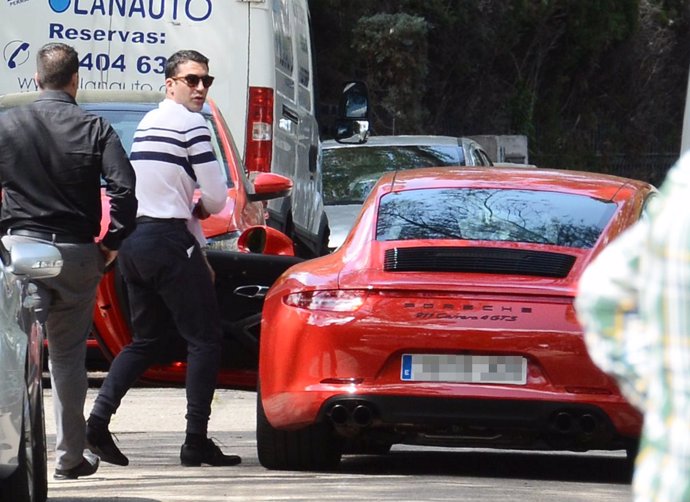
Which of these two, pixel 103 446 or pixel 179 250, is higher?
pixel 179 250

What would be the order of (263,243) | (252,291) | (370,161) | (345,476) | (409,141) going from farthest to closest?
(409,141)
(370,161)
(263,243)
(252,291)
(345,476)

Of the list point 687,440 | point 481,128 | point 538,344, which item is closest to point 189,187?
point 538,344

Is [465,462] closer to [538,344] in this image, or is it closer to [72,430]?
[538,344]

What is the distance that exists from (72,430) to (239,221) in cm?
401

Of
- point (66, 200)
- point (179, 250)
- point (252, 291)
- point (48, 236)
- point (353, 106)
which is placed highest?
point (353, 106)

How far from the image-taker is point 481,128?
3584 centimetres

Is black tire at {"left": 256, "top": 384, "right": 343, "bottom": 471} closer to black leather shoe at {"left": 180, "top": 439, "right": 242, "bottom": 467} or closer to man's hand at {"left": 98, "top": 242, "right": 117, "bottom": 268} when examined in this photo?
black leather shoe at {"left": 180, "top": 439, "right": 242, "bottom": 467}

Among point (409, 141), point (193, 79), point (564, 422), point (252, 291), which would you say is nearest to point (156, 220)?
point (193, 79)

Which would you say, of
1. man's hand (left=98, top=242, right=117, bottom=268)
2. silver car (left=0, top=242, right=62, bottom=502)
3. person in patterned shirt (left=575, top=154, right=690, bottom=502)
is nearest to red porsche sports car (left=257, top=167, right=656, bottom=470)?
man's hand (left=98, top=242, right=117, bottom=268)

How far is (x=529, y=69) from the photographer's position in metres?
37.9

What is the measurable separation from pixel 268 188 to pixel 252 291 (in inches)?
93.5

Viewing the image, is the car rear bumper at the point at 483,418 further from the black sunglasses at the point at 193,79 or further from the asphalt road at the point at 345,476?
the black sunglasses at the point at 193,79

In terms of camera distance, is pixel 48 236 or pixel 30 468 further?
pixel 48 236

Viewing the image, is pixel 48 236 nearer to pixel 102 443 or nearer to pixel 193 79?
pixel 102 443
